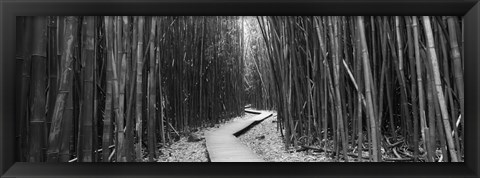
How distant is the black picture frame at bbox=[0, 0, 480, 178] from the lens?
0.94 meters

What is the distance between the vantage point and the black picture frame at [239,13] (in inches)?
36.9

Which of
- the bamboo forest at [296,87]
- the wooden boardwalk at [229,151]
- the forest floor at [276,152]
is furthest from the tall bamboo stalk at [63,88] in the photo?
the forest floor at [276,152]

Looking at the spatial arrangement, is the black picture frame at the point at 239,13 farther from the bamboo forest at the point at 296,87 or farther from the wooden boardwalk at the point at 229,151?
the wooden boardwalk at the point at 229,151

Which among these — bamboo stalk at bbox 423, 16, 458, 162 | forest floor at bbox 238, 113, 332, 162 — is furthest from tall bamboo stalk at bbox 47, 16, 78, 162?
bamboo stalk at bbox 423, 16, 458, 162

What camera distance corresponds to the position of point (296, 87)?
1784 mm

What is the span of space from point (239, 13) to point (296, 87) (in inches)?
36.7

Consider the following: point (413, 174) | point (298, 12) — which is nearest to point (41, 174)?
point (298, 12)

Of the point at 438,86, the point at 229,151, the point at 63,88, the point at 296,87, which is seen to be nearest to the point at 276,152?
the point at 229,151

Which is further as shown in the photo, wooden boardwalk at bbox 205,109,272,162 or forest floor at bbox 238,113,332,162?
forest floor at bbox 238,113,332,162

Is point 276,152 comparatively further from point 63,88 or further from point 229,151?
point 63,88

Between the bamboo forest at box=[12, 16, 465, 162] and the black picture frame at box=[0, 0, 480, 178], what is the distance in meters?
0.03

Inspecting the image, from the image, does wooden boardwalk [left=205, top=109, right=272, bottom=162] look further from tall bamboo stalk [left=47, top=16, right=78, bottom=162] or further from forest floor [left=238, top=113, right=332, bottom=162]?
tall bamboo stalk [left=47, top=16, right=78, bottom=162]

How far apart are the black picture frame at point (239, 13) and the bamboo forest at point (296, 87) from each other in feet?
0.11

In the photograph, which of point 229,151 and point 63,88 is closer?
point 63,88
